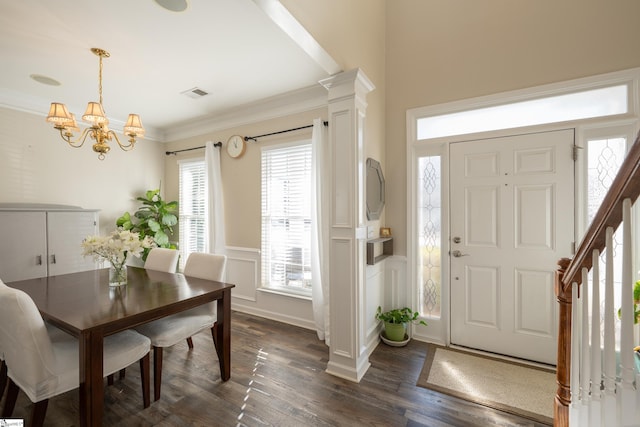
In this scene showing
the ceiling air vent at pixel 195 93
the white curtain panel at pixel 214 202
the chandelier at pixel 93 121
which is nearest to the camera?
the chandelier at pixel 93 121

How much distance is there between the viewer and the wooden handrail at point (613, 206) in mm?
866

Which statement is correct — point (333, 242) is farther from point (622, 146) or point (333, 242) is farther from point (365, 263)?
point (622, 146)

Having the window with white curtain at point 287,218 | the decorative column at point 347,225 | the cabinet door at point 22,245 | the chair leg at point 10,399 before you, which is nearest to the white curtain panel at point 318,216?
the window with white curtain at point 287,218

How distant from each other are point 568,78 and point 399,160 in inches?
61.1

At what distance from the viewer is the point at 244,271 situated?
3.78 m

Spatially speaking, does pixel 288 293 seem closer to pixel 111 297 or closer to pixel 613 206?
pixel 111 297

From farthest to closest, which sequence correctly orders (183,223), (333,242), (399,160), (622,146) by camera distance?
(183,223) → (399,160) → (333,242) → (622,146)

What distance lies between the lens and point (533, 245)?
8.20 ft

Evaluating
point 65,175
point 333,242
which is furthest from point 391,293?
point 65,175

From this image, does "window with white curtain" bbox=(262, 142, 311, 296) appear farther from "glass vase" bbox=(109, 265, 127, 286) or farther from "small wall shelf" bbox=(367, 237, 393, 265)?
"glass vase" bbox=(109, 265, 127, 286)

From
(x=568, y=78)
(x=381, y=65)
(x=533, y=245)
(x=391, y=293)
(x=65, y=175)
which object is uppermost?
(x=381, y=65)

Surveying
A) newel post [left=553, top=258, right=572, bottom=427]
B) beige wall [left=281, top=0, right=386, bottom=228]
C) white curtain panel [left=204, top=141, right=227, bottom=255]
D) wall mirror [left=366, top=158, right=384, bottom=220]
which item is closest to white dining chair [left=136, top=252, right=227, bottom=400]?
white curtain panel [left=204, top=141, right=227, bottom=255]

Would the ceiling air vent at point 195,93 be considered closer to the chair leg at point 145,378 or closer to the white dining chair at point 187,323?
the white dining chair at point 187,323

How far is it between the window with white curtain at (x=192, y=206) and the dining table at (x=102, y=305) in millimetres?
1587
